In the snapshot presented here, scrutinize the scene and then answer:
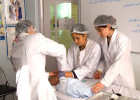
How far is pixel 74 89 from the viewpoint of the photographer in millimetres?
1486

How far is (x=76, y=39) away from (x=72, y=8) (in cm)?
106

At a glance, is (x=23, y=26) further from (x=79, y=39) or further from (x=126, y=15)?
(x=126, y=15)

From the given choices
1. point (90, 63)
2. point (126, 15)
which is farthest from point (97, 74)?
point (126, 15)

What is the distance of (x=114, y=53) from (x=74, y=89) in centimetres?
62

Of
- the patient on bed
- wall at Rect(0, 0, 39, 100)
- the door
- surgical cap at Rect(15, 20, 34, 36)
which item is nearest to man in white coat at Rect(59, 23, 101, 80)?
the patient on bed

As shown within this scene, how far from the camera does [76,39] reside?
78.6 inches

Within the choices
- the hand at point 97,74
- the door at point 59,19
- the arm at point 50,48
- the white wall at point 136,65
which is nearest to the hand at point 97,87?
the hand at point 97,74

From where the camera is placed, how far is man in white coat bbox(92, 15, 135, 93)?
1643mm

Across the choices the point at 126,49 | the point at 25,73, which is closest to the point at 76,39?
the point at 126,49

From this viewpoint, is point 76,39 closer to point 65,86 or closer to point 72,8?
point 65,86

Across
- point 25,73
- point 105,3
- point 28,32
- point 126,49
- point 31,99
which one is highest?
point 105,3

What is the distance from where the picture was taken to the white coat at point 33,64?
1490mm

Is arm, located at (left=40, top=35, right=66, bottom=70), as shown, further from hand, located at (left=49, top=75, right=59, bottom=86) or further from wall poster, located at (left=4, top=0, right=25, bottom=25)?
wall poster, located at (left=4, top=0, right=25, bottom=25)

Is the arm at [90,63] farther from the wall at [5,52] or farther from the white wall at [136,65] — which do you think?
the wall at [5,52]
